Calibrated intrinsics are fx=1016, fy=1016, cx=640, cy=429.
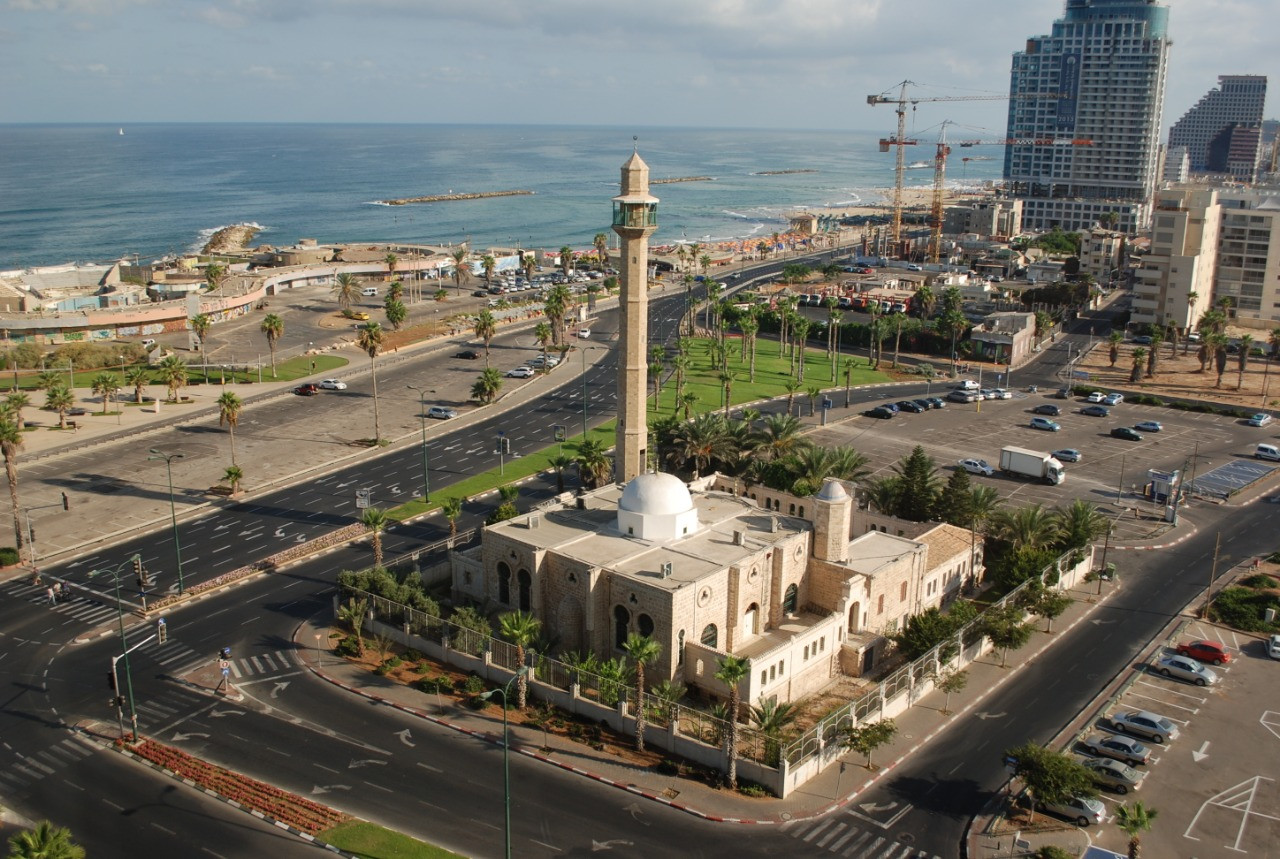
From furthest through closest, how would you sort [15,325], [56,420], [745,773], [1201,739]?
[15,325], [56,420], [1201,739], [745,773]

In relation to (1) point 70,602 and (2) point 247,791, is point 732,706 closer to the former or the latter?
(2) point 247,791

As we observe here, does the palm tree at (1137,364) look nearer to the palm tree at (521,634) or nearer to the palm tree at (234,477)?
the palm tree at (521,634)

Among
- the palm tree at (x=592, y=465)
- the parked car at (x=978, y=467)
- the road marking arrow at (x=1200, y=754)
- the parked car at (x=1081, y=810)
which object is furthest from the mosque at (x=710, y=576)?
the parked car at (x=978, y=467)

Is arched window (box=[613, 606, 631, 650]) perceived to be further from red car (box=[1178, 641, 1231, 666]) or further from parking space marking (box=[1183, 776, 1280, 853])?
red car (box=[1178, 641, 1231, 666])

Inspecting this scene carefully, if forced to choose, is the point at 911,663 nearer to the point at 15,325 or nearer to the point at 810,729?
the point at 810,729

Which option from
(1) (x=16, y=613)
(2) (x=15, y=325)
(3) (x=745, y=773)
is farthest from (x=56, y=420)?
(3) (x=745, y=773)

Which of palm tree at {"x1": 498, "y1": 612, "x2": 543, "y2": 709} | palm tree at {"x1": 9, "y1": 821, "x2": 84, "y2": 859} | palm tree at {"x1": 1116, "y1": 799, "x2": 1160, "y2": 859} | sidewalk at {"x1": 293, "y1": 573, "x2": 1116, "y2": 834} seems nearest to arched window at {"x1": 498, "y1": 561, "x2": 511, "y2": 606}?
palm tree at {"x1": 498, "y1": 612, "x2": 543, "y2": 709}
